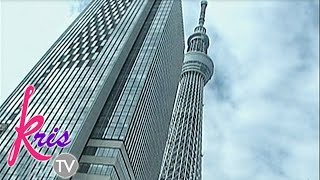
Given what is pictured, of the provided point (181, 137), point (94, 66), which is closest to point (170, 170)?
point (181, 137)

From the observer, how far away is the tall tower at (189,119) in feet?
488

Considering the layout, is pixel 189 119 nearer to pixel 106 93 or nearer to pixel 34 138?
pixel 106 93

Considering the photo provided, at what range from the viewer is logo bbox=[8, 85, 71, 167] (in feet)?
248

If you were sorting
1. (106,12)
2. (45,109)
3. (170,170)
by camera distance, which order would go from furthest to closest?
(170,170), (106,12), (45,109)

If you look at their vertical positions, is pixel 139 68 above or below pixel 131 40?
below

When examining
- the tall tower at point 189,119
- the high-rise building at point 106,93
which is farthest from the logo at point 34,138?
the tall tower at point 189,119

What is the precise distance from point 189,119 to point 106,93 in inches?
3031

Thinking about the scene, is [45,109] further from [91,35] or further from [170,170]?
[170,170]

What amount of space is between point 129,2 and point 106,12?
7.17 m

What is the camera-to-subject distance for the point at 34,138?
80500 mm

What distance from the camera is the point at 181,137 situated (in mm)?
157375

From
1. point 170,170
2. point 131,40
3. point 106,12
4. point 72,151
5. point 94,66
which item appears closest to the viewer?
point 72,151

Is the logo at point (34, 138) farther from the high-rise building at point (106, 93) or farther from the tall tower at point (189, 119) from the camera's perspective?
the tall tower at point (189, 119)

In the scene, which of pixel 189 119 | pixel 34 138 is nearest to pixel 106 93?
pixel 34 138
